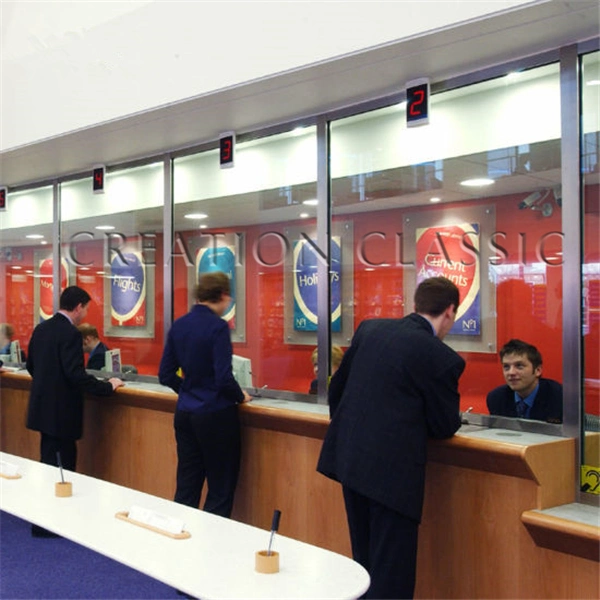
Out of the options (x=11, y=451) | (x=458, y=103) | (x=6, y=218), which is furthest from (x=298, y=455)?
(x=6, y=218)

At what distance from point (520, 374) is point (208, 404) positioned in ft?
5.22

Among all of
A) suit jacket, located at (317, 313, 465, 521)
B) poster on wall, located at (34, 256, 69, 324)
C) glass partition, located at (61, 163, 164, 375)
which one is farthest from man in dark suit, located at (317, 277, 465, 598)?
poster on wall, located at (34, 256, 69, 324)

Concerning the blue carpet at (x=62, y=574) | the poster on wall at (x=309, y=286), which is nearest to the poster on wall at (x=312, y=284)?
the poster on wall at (x=309, y=286)

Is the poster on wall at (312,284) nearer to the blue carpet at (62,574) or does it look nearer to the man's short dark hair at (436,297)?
the man's short dark hair at (436,297)

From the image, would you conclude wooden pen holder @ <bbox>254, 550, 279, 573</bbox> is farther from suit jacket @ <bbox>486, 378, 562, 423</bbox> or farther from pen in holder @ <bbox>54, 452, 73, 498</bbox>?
suit jacket @ <bbox>486, 378, 562, 423</bbox>

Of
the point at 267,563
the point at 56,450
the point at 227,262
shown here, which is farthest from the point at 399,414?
the point at 56,450

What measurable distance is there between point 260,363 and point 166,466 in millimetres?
903

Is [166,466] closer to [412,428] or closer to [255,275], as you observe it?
[255,275]

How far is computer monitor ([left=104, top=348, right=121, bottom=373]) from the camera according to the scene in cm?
563

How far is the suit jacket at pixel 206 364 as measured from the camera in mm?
3758

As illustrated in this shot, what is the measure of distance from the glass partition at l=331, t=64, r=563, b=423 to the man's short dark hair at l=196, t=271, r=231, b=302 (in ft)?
2.47

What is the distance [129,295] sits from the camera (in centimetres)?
573

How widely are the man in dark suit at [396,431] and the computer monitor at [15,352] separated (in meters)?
4.81

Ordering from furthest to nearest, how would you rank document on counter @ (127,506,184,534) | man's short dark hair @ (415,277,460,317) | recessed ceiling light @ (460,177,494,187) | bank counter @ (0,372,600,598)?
recessed ceiling light @ (460,177,494,187), man's short dark hair @ (415,277,460,317), bank counter @ (0,372,600,598), document on counter @ (127,506,184,534)
